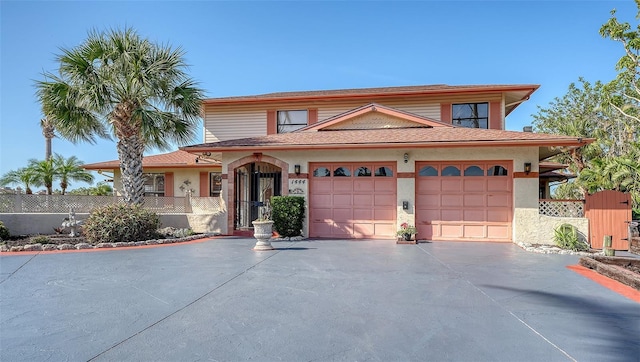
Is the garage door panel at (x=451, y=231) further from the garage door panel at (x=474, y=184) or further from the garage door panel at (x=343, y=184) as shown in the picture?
the garage door panel at (x=343, y=184)

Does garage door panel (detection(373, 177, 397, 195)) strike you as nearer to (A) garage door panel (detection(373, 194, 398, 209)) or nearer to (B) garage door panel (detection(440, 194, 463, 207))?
(A) garage door panel (detection(373, 194, 398, 209))

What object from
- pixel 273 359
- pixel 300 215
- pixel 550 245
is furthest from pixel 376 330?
pixel 550 245

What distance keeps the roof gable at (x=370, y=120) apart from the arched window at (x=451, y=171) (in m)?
2.83

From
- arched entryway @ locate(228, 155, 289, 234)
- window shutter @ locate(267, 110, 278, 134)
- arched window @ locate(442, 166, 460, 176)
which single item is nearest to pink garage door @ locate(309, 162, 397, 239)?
arched entryway @ locate(228, 155, 289, 234)

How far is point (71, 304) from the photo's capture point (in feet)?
16.6

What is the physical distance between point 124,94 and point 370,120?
984 cm

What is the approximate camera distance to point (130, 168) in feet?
42.6

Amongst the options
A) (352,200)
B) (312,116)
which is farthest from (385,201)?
(312,116)

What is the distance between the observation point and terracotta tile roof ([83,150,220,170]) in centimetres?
1812

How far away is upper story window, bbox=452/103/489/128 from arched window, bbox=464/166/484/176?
460cm

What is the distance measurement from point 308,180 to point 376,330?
29.6 ft

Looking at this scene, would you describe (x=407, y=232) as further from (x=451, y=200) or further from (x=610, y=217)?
(x=610, y=217)

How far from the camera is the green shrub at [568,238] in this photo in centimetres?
1005

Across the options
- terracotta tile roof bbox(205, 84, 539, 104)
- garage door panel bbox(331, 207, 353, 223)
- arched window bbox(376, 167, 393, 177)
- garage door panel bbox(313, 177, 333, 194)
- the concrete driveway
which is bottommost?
the concrete driveway
